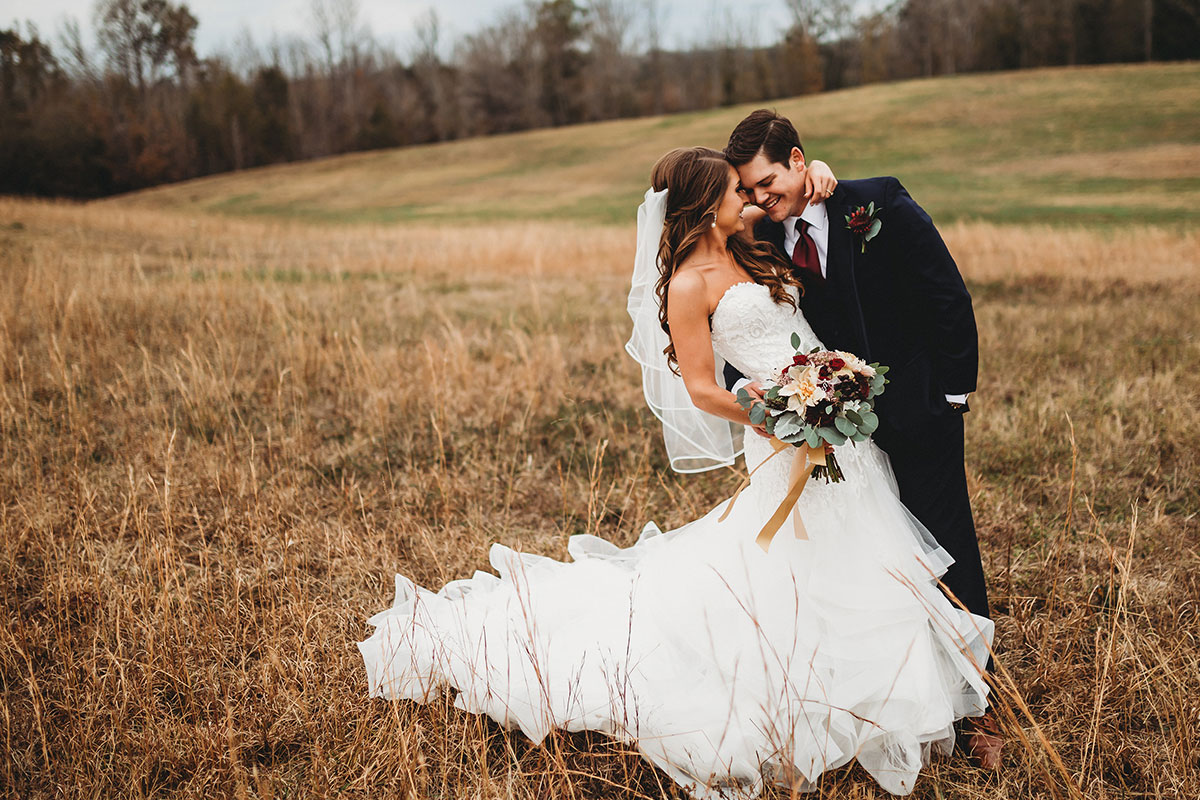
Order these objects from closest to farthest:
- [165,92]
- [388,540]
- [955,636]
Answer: [955,636] → [388,540] → [165,92]

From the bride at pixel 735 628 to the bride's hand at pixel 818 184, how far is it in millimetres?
286

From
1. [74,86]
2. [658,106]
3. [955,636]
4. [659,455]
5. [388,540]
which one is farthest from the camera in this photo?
[658,106]

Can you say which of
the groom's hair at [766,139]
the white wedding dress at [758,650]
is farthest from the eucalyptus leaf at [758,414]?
the groom's hair at [766,139]

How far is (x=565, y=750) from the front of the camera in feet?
9.44

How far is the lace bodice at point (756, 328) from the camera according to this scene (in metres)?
2.98

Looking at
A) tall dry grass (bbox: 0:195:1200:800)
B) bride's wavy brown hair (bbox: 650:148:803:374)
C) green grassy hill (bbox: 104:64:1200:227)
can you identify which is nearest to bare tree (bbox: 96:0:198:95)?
green grassy hill (bbox: 104:64:1200:227)

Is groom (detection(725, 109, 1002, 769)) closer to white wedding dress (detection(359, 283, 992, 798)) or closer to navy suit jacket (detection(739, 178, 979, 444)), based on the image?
navy suit jacket (detection(739, 178, 979, 444))

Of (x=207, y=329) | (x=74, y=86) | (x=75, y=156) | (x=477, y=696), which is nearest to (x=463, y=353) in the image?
(x=207, y=329)

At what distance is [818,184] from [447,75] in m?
74.7

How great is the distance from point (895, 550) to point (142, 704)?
10.4 feet

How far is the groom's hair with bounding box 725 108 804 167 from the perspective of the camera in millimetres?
2988

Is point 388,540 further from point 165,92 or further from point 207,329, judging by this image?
point 165,92

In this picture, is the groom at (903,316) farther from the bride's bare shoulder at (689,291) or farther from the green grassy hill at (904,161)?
the green grassy hill at (904,161)

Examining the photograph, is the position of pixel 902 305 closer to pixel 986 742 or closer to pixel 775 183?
pixel 775 183
